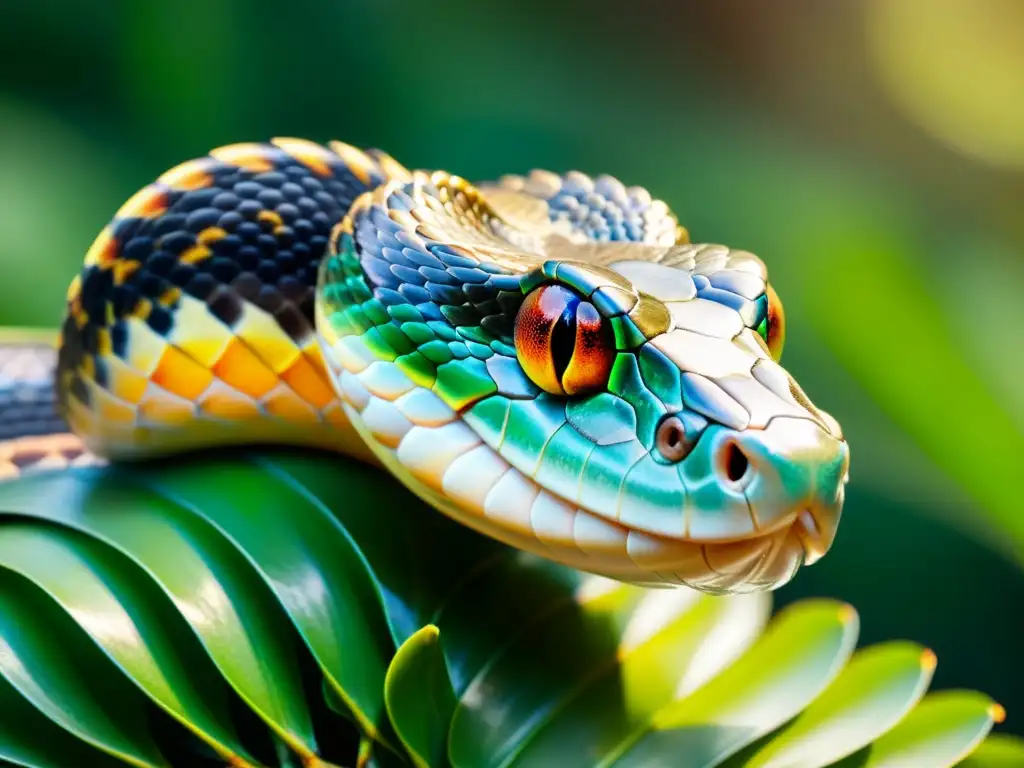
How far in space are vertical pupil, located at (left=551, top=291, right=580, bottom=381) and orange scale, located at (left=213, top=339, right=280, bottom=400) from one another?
0.31m

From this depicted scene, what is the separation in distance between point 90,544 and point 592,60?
2417 millimetres

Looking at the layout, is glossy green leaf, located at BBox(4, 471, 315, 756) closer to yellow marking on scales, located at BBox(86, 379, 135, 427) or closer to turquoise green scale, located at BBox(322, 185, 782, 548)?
yellow marking on scales, located at BBox(86, 379, 135, 427)

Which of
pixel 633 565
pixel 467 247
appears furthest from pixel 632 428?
pixel 467 247

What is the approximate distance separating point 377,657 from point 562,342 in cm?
26

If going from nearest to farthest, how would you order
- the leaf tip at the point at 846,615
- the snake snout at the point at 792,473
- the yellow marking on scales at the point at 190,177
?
the snake snout at the point at 792,473
the leaf tip at the point at 846,615
the yellow marking on scales at the point at 190,177

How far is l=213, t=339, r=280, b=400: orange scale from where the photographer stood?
0.88 m

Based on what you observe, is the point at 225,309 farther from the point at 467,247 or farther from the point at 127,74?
the point at 127,74

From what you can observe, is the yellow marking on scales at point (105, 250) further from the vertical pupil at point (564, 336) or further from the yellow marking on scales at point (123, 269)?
the vertical pupil at point (564, 336)

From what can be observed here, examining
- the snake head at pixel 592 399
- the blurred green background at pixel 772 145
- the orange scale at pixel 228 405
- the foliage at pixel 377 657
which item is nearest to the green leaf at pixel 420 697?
the foliage at pixel 377 657

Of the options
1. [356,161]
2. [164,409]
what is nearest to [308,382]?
[164,409]

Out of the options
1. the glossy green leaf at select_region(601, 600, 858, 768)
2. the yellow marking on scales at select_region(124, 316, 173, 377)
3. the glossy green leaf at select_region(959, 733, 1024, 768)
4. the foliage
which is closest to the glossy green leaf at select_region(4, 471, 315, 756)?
the foliage

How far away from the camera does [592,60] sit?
2.88m

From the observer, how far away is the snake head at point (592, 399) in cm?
60

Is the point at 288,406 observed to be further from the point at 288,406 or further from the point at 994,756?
the point at 994,756
